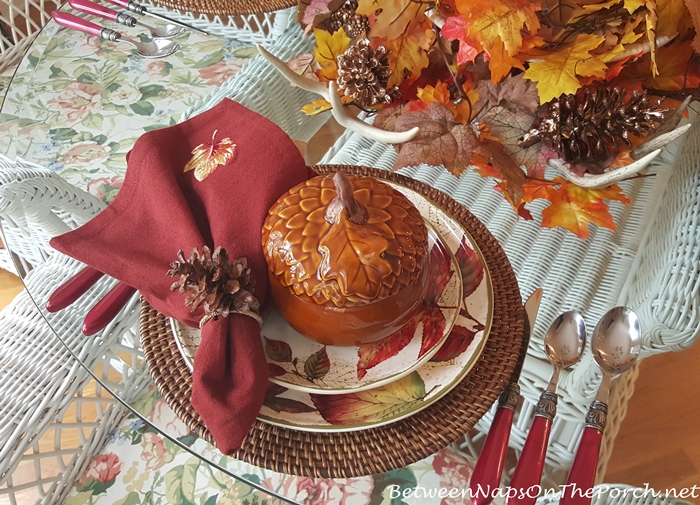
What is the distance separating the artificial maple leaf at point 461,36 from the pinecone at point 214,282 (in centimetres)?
23

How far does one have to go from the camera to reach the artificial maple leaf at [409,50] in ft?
1.47

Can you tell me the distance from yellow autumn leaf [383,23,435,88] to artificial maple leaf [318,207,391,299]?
0.19 m

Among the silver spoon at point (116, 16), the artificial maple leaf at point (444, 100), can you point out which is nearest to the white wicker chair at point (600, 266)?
the artificial maple leaf at point (444, 100)

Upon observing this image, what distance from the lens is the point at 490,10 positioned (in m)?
0.37

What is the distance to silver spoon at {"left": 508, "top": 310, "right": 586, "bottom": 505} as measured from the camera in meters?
0.38

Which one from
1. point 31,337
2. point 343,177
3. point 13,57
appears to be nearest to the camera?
point 343,177

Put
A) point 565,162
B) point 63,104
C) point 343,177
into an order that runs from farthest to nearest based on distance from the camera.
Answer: point 63,104
point 565,162
point 343,177

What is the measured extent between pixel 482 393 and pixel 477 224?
177 millimetres

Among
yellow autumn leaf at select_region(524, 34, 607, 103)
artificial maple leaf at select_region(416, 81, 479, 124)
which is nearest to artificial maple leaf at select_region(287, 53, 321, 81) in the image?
artificial maple leaf at select_region(416, 81, 479, 124)

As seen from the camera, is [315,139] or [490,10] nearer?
[490,10]

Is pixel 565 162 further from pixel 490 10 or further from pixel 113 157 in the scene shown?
pixel 113 157

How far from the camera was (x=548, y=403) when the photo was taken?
1.39 ft

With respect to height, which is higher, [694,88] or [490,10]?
[490,10]

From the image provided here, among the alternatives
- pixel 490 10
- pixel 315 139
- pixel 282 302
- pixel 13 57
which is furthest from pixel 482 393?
pixel 13 57
